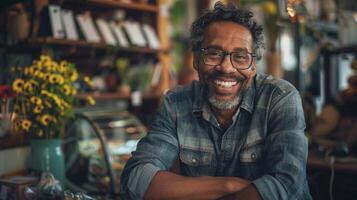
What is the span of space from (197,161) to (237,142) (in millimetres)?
195

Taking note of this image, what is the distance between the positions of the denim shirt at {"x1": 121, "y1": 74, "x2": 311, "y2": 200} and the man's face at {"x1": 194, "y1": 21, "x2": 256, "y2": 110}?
0.06 metres

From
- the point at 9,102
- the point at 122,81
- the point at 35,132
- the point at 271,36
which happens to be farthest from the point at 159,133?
the point at 271,36

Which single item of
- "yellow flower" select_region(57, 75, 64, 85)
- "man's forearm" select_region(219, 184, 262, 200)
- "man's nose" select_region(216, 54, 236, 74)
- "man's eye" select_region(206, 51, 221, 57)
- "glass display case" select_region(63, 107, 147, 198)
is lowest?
"glass display case" select_region(63, 107, 147, 198)

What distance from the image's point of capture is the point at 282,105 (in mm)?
1756

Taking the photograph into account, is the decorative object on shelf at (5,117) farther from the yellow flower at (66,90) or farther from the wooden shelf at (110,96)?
the wooden shelf at (110,96)

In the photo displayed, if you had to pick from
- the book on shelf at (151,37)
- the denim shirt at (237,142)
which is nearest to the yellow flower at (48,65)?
the denim shirt at (237,142)

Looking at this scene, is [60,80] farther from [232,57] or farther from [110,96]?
[110,96]

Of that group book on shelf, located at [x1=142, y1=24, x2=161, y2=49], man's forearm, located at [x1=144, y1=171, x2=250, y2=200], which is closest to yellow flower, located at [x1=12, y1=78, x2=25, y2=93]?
man's forearm, located at [x1=144, y1=171, x2=250, y2=200]

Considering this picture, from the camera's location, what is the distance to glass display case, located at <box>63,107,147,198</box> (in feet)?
8.64

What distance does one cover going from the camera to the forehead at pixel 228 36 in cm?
180

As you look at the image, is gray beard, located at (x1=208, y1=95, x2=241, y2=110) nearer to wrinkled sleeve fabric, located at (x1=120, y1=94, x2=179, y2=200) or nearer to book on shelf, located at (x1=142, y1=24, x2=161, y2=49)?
wrinkled sleeve fabric, located at (x1=120, y1=94, x2=179, y2=200)

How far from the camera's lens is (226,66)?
1.79 meters

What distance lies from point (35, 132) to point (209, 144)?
1.05 m

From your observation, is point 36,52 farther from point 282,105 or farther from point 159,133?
point 282,105
